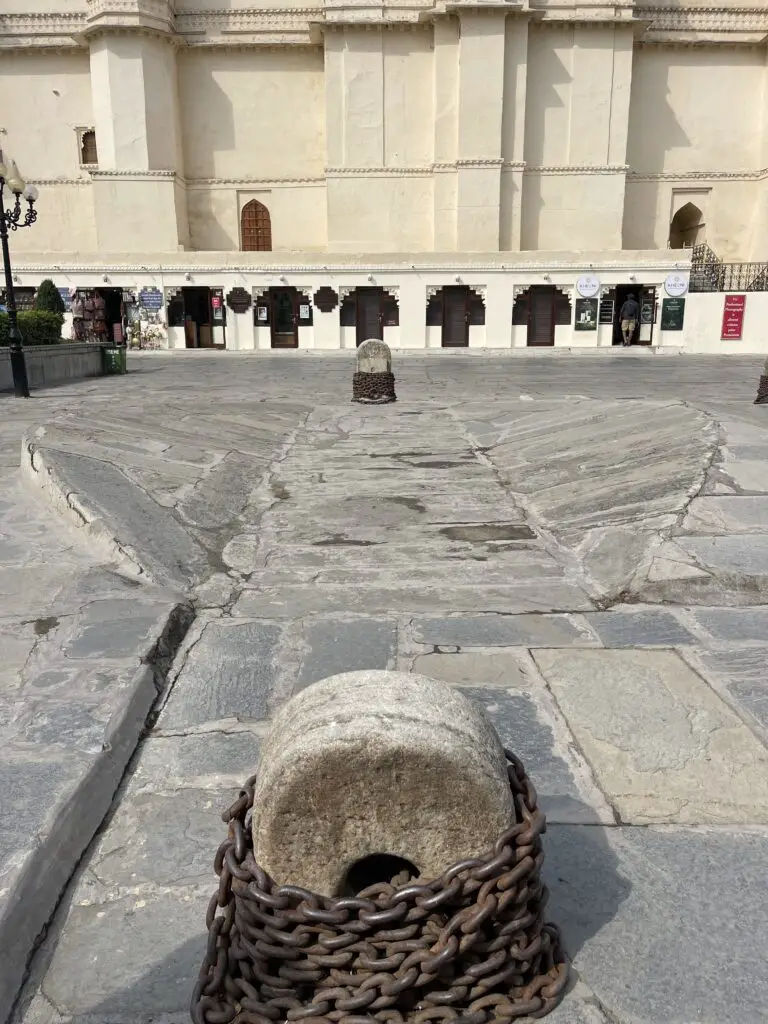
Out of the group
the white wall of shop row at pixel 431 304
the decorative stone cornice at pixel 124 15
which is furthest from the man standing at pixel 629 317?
the decorative stone cornice at pixel 124 15

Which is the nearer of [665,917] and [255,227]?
[665,917]

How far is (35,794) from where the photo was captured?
2.24 metres

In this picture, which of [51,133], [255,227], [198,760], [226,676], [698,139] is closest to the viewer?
[198,760]

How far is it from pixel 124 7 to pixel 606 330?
19.6 metres

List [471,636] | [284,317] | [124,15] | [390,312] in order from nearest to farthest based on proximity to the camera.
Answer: [471,636]
[390,312]
[284,317]
[124,15]

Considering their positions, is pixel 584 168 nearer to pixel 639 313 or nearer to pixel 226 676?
pixel 639 313

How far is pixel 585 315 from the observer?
74.9 feet

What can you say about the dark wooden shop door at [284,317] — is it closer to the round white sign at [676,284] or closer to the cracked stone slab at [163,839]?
the round white sign at [676,284]

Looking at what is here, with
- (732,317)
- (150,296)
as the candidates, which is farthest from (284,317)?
(732,317)

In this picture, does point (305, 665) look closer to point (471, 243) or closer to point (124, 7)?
point (471, 243)

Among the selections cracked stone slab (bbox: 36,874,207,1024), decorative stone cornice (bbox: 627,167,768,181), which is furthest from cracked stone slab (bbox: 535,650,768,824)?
decorative stone cornice (bbox: 627,167,768,181)

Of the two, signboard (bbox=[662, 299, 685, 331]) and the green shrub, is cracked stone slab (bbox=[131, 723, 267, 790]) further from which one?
signboard (bbox=[662, 299, 685, 331])

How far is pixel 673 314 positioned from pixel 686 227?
484 inches

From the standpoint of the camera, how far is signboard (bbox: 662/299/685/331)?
22.7 m
